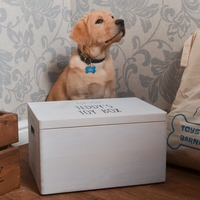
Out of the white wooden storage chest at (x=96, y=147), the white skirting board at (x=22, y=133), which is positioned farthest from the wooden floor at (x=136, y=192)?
the white skirting board at (x=22, y=133)

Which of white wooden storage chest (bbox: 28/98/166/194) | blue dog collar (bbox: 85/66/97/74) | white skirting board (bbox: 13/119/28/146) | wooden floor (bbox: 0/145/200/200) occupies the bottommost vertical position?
white skirting board (bbox: 13/119/28/146)

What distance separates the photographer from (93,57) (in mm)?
1531

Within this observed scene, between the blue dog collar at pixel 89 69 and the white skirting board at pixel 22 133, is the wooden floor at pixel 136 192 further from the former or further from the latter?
the blue dog collar at pixel 89 69

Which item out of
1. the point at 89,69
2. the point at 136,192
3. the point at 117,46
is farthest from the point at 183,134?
the point at 117,46

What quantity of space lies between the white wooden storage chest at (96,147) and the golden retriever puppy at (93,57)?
35cm

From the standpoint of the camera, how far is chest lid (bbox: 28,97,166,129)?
1.06 meters

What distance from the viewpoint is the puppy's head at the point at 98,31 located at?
57.9 inches

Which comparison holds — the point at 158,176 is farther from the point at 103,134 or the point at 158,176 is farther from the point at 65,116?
the point at 65,116

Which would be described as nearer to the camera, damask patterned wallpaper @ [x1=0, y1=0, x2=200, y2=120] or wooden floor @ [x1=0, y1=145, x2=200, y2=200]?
wooden floor @ [x1=0, y1=145, x2=200, y2=200]

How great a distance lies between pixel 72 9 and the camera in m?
1.93

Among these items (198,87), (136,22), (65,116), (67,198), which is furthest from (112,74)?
(67,198)

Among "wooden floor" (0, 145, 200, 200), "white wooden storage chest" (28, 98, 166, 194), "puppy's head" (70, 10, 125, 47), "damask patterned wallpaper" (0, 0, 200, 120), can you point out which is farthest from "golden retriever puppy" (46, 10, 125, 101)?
"wooden floor" (0, 145, 200, 200)

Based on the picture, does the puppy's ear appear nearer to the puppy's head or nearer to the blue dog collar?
the puppy's head

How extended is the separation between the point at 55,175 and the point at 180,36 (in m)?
0.87
